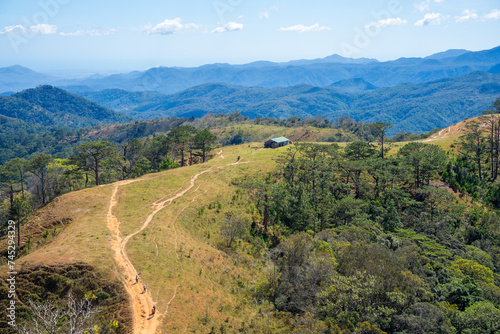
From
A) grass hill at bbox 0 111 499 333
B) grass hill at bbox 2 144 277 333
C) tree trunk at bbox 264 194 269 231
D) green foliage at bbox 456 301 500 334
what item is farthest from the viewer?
tree trunk at bbox 264 194 269 231

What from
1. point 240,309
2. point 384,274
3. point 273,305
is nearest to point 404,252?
point 384,274

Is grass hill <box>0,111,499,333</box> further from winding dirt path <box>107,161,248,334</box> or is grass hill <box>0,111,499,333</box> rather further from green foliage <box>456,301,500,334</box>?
green foliage <box>456,301,500,334</box>

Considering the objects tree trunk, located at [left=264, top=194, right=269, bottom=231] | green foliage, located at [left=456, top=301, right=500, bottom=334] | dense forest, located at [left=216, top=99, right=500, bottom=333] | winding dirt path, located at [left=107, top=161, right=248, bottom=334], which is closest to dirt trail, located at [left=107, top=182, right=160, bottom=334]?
winding dirt path, located at [left=107, top=161, right=248, bottom=334]

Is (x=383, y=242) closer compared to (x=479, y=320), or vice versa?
(x=479, y=320)

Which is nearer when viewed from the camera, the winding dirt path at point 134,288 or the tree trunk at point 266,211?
the winding dirt path at point 134,288

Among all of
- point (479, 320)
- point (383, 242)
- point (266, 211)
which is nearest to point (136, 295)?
point (266, 211)

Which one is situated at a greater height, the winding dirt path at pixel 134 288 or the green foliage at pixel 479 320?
the winding dirt path at pixel 134 288

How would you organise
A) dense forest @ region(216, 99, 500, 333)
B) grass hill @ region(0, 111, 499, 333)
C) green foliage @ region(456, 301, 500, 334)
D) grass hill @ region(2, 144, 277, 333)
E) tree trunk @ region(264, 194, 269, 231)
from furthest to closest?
1. tree trunk @ region(264, 194, 269, 231)
2. grass hill @ region(2, 144, 277, 333)
3. grass hill @ region(0, 111, 499, 333)
4. dense forest @ region(216, 99, 500, 333)
5. green foliage @ region(456, 301, 500, 334)

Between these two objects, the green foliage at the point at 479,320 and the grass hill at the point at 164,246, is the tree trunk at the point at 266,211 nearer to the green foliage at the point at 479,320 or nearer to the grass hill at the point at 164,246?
the grass hill at the point at 164,246

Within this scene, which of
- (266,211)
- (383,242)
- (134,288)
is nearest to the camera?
(134,288)

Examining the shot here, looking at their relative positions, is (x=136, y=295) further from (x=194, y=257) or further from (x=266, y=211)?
(x=266, y=211)

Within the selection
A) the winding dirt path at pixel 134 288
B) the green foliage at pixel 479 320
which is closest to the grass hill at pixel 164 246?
the winding dirt path at pixel 134 288

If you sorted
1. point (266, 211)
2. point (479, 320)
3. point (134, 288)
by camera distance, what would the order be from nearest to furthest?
point (479, 320)
point (134, 288)
point (266, 211)
